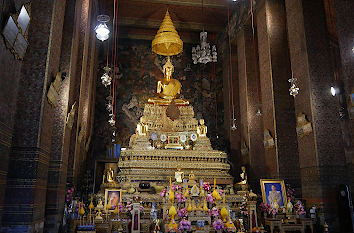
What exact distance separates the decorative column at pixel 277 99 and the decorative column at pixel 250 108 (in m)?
1.24

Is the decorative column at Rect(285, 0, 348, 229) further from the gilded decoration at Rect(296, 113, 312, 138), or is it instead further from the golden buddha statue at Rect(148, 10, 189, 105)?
the golden buddha statue at Rect(148, 10, 189, 105)

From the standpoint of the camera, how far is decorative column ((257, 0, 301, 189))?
8.60 meters

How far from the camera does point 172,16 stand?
14367mm

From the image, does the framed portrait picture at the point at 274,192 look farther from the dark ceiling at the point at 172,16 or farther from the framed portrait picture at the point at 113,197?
the dark ceiling at the point at 172,16

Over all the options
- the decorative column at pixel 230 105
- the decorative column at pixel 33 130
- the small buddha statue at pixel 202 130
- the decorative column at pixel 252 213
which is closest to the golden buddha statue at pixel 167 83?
the small buddha statue at pixel 202 130

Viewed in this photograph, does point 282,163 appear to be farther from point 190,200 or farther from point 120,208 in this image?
point 120,208

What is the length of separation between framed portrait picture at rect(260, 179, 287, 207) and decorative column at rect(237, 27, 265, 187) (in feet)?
7.19

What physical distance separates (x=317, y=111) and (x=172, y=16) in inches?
354

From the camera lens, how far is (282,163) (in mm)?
8531

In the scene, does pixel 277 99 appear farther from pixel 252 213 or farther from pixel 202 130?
pixel 252 213

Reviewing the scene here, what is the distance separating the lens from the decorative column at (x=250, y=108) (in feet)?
34.9

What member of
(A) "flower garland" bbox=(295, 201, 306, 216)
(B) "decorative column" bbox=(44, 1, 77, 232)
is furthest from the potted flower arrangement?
(B) "decorative column" bbox=(44, 1, 77, 232)

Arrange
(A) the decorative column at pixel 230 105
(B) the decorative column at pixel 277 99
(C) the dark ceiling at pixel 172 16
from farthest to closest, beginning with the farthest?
(C) the dark ceiling at pixel 172 16 → (A) the decorative column at pixel 230 105 → (B) the decorative column at pixel 277 99

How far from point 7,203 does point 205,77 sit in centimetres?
1207
